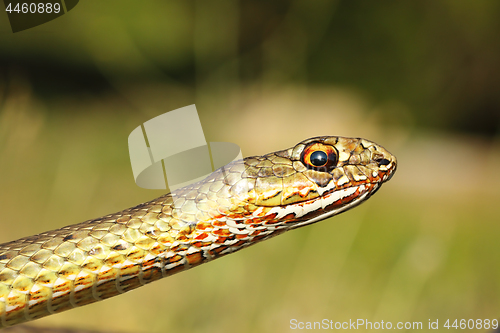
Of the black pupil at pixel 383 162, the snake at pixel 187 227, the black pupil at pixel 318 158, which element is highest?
the black pupil at pixel 318 158

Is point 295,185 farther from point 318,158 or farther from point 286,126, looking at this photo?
point 286,126

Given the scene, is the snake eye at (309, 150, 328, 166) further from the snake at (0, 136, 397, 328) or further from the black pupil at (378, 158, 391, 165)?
the black pupil at (378, 158, 391, 165)

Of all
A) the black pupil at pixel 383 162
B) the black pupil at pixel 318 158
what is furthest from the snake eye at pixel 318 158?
the black pupil at pixel 383 162

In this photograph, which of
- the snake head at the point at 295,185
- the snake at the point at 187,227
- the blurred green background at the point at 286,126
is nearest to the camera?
the snake at the point at 187,227

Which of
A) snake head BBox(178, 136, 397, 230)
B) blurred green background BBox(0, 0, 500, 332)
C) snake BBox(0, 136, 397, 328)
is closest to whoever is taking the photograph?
snake BBox(0, 136, 397, 328)

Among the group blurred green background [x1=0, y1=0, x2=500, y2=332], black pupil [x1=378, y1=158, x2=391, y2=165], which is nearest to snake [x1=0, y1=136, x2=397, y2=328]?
black pupil [x1=378, y1=158, x2=391, y2=165]

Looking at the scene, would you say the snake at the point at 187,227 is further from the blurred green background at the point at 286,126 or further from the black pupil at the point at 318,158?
the blurred green background at the point at 286,126

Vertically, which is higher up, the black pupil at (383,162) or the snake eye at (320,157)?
the snake eye at (320,157)

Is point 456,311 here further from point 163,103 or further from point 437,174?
point 163,103
